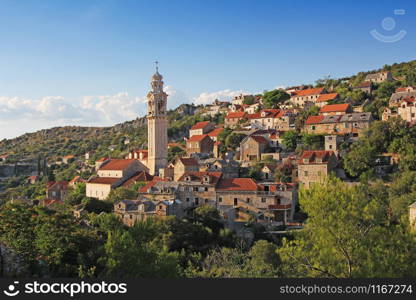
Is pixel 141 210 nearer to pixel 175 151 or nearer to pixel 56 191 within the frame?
pixel 56 191

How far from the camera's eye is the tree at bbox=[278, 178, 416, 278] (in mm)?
14031

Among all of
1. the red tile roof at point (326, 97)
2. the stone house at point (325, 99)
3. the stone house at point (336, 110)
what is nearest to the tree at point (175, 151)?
the stone house at point (336, 110)

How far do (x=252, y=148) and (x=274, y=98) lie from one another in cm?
3279

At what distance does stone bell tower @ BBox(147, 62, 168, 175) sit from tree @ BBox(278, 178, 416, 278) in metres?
50.4

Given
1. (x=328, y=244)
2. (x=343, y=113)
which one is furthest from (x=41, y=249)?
(x=343, y=113)

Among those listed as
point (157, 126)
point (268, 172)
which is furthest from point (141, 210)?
point (157, 126)

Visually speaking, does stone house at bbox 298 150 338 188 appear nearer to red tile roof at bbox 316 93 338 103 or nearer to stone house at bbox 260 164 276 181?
stone house at bbox 260 164 276 181

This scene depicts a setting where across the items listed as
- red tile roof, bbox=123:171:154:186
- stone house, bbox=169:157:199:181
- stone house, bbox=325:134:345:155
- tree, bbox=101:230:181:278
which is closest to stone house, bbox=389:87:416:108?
stone house, bbox=325:134:345:155

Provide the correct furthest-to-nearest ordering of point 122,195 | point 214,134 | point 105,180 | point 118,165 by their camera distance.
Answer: point 214,134, point 118,165, point 105,180, point 122,195

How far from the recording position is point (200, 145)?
7100cm

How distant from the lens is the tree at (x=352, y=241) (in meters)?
14.0

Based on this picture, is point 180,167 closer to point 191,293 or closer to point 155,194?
point 155,194

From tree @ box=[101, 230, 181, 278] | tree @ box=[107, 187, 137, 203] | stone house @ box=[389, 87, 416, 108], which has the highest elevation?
stone house @ box=[389, 87, 416, 108]

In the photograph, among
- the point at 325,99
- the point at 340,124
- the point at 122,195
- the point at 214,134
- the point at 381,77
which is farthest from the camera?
the point at 381,77
